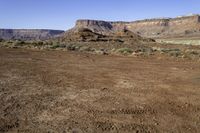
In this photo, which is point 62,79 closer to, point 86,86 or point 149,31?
point 86,86

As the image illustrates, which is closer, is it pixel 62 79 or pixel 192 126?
pixel 192 126

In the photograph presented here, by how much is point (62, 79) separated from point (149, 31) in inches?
6807

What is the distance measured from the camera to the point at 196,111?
960cm

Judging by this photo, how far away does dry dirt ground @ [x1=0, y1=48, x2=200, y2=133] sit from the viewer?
817 cm

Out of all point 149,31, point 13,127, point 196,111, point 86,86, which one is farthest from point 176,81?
point 149,31

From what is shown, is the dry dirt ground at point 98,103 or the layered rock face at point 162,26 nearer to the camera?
the dry dirt ground at point 98,103

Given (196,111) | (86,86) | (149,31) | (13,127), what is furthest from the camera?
(149,31)

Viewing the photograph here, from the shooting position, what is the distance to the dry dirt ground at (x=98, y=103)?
8.17m

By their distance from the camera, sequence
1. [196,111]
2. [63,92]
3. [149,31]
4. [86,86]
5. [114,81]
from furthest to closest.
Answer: [149,31] < [114,81] < [86,86] < [63,92] < [196,111]

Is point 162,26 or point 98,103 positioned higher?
point 162,26

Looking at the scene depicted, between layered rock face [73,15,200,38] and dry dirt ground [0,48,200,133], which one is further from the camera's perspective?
layered rock face [73,15,200,38]

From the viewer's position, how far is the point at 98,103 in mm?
10352

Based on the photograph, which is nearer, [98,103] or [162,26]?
[98,103]

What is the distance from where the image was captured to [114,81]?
14422mm
